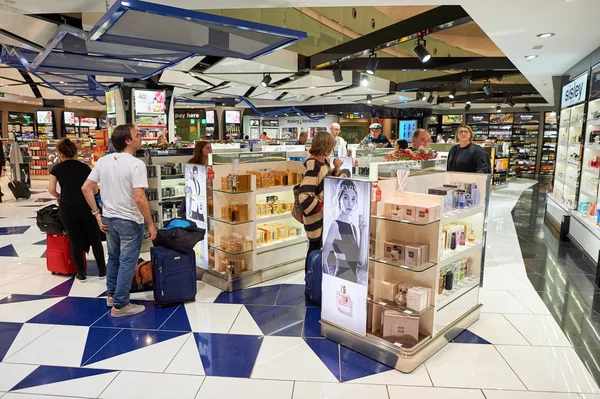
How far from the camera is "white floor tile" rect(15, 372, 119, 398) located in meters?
2.62

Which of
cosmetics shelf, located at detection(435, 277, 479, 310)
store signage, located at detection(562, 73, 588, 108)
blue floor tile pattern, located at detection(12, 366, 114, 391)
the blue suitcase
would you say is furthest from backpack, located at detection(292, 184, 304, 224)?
store signage, located at detection(562, 73, 588, 108)

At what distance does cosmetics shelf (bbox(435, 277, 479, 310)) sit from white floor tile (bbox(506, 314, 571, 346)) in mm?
503

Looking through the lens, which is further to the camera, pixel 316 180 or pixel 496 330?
pixel 316 180

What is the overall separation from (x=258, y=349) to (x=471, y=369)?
1.57m

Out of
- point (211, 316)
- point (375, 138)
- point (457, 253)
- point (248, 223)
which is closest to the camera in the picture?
point (457, 253)

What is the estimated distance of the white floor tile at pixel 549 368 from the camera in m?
2.71

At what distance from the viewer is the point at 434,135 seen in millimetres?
20281

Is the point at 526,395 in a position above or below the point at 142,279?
below

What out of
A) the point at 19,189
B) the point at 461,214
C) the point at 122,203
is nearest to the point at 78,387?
the point at 122,203

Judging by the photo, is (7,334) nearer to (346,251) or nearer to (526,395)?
(346,251)

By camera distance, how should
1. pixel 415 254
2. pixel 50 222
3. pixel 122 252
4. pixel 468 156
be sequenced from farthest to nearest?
pixel 468 156 → pixel 50 222 → pixel 122 252 → pixel 415 254

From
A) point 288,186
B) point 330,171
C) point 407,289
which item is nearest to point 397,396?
point 407,289

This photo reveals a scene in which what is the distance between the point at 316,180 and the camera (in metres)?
3.73

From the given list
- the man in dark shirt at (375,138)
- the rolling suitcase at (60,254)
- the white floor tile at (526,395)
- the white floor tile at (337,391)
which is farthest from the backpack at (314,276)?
the man in dark shirt at (375,138)
